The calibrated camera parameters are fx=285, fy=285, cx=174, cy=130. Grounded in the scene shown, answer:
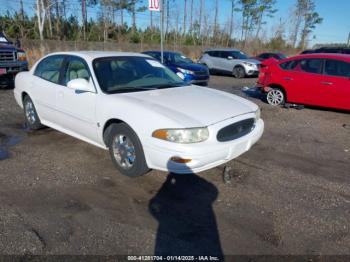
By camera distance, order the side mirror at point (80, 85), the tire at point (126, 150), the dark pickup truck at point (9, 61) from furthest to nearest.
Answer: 1. the dark pickup truck at point (9, 61)
2. the side mirror at point (80, 85)
3. the tire at point (126, 150)

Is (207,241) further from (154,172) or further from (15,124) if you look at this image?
(15,124)

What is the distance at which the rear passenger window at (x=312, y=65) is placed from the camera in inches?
307

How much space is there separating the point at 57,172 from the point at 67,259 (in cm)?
183

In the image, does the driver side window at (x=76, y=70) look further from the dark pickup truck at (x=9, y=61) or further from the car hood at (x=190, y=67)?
the car hood at (x=190, y=67)

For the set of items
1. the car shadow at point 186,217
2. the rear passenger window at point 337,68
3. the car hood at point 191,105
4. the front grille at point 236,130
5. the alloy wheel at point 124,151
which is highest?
the rear passenger window at point 337,68

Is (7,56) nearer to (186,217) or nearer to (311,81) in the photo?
(186,217)

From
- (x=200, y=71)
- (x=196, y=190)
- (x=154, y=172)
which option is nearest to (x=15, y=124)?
(x=154, y=172)

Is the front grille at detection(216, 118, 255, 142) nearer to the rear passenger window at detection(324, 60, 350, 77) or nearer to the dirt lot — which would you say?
the dirt lot

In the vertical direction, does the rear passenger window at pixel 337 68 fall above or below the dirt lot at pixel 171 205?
above

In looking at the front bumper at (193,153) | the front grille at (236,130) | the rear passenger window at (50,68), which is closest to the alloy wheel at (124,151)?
the front bumper at (193,153)

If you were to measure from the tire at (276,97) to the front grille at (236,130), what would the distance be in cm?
524

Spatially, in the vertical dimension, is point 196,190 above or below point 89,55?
below

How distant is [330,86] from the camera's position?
7453 mm

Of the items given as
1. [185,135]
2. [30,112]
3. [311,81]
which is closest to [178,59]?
[311,81]
